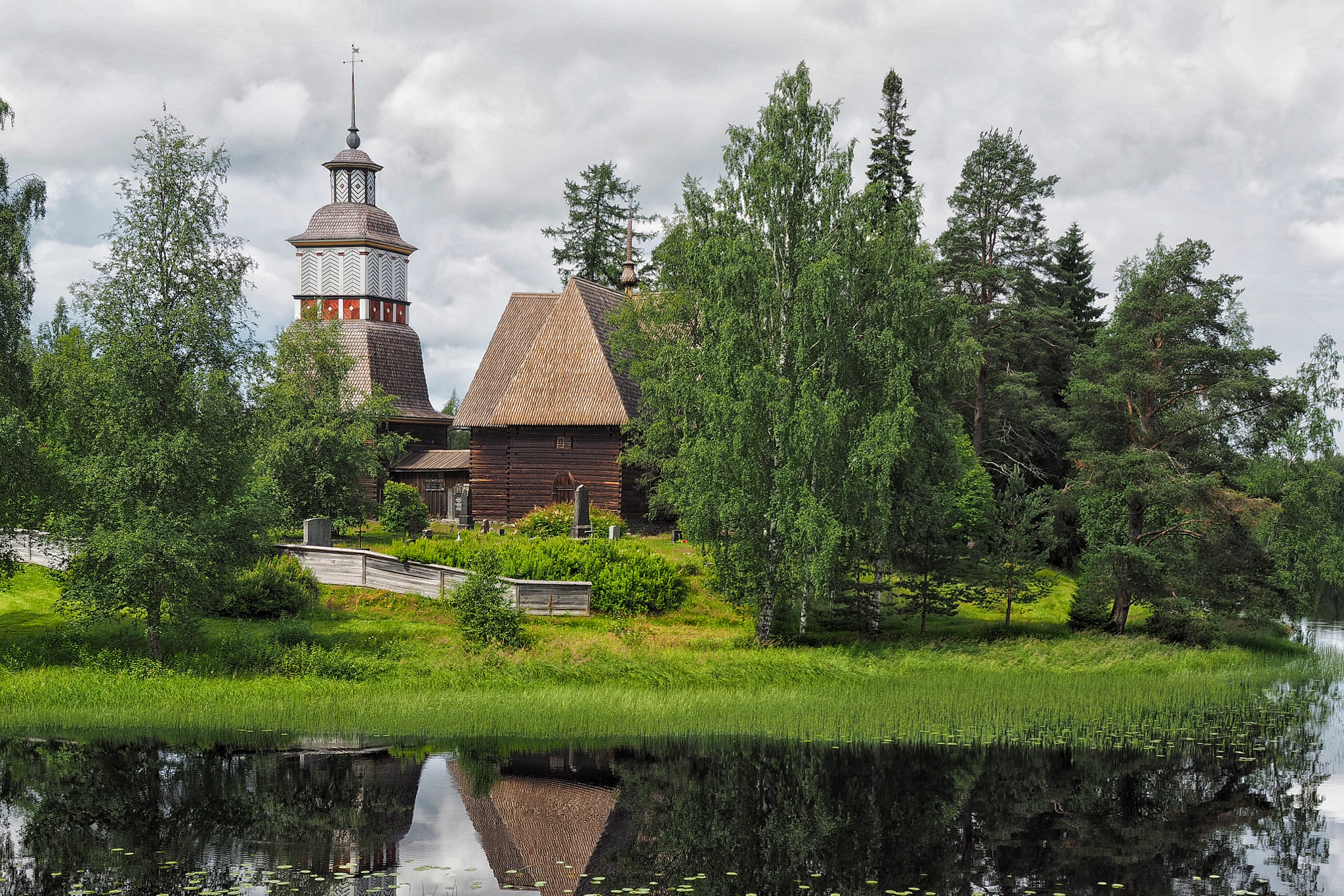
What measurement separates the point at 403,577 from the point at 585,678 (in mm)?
7185

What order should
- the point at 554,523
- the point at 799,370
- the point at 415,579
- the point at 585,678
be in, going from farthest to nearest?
the point at 554,523
the point at 415,579
the point at 799,370
the point at 585,678

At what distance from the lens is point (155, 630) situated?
2055 cm

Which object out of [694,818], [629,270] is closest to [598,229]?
[629,270]

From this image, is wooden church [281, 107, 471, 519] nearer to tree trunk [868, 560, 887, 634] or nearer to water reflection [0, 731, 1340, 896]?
tree trunk [868, 560, 887, 634]

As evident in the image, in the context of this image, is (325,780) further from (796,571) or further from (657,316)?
(657,316)

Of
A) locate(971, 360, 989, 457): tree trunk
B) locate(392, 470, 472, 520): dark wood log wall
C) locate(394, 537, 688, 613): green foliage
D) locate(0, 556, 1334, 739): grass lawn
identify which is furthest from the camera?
locate(392, 470, 472, 520): dark wood log wall

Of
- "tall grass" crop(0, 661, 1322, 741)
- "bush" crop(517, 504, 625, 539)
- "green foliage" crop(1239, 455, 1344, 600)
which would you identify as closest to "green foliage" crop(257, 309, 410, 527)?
"bush" crop(517, 504, 625, 539)

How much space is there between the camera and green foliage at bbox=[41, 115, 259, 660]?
19.9 meters

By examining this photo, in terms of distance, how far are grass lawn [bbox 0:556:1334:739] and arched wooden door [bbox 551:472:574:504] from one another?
13.0 metres

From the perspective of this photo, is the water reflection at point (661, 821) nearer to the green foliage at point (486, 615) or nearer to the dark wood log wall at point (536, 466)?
the green foliage at point (486, 615)

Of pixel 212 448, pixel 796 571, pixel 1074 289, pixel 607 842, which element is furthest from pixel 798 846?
pixel 1074 289

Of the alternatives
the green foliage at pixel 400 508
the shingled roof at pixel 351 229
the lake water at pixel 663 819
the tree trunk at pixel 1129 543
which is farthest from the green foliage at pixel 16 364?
the shingled roof at pixel 351 229

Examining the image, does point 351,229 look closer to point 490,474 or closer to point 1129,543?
point 490,474

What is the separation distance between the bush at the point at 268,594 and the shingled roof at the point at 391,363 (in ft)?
88.0
